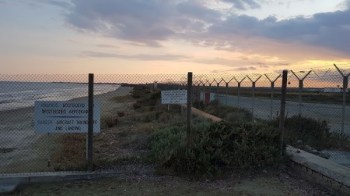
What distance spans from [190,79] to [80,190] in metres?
3.17

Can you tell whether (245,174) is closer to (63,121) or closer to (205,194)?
(205,194)

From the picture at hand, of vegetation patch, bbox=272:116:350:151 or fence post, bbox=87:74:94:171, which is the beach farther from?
vegetation patch, bbox=272:116:350:151

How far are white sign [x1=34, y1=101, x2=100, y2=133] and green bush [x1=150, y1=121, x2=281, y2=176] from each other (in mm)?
1755


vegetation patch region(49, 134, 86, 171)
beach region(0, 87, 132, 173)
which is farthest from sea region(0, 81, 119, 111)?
vegetation patch region(49, 134, 86, 171)

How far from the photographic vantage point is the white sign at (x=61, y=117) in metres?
9.15

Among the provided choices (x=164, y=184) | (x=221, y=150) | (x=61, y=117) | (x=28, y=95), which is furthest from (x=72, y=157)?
(x=28, y=95)

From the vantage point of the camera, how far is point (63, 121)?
30.2 feet

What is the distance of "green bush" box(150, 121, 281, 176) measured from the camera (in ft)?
29.2

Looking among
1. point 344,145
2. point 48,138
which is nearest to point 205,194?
point 344,145

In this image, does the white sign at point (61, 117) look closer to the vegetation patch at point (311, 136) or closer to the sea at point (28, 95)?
the vegetation patch at point (311, 136)

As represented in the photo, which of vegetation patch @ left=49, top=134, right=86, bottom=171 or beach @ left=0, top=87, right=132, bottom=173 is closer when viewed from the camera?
vegetation patch @ left=49, top=134, right=86, bottom=171

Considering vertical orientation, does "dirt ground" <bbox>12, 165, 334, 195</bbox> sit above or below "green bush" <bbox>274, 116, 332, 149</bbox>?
below

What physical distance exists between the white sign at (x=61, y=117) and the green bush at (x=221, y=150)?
1.75m

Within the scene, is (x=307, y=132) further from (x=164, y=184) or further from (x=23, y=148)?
(x=23, y=148)
